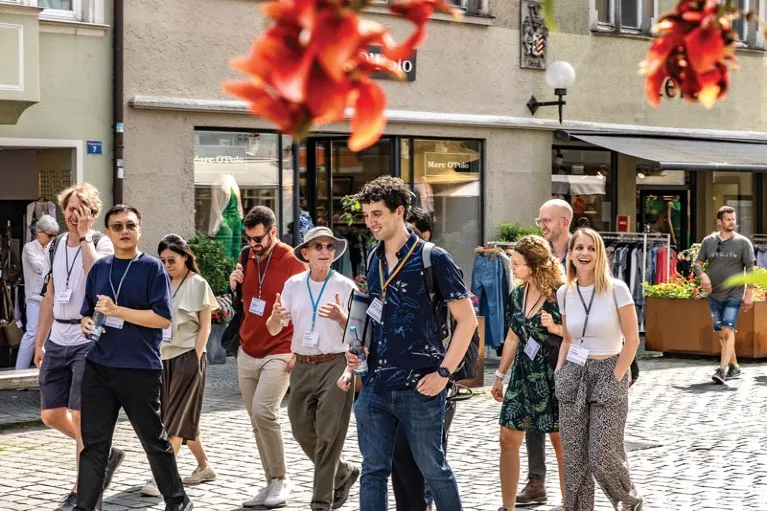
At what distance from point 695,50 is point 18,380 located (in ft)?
40.6

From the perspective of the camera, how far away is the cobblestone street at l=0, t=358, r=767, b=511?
8773 mm

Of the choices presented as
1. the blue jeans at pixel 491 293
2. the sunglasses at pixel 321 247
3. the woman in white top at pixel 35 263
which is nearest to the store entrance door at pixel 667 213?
the blue jeans at pixel 491 293

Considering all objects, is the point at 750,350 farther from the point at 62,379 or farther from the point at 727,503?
the point at 62,379

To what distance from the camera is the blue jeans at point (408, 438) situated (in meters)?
6.36

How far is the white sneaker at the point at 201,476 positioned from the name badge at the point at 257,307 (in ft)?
4.06

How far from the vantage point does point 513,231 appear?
2100cm

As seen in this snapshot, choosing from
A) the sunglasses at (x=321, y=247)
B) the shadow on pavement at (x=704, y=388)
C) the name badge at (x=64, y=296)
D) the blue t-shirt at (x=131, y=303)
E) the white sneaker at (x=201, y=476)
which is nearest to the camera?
the blue t-shirt at (x=131, y=303)

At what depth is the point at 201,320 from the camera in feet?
30.2

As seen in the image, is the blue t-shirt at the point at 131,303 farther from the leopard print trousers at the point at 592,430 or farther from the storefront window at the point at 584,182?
the storefront window at the point at 584,182

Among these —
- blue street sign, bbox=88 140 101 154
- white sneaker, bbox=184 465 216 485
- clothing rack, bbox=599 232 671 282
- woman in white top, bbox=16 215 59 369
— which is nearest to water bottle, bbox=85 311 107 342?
white sneaker, bbox=184 465 216 485

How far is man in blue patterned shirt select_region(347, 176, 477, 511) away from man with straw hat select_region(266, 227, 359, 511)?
1.37m

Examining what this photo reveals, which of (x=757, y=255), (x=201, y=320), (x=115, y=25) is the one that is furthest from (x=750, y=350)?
(x=201, y=320)

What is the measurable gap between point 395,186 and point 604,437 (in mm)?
1919

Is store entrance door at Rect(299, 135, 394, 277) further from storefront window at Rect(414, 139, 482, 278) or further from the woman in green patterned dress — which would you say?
the woman in green patterned dress
